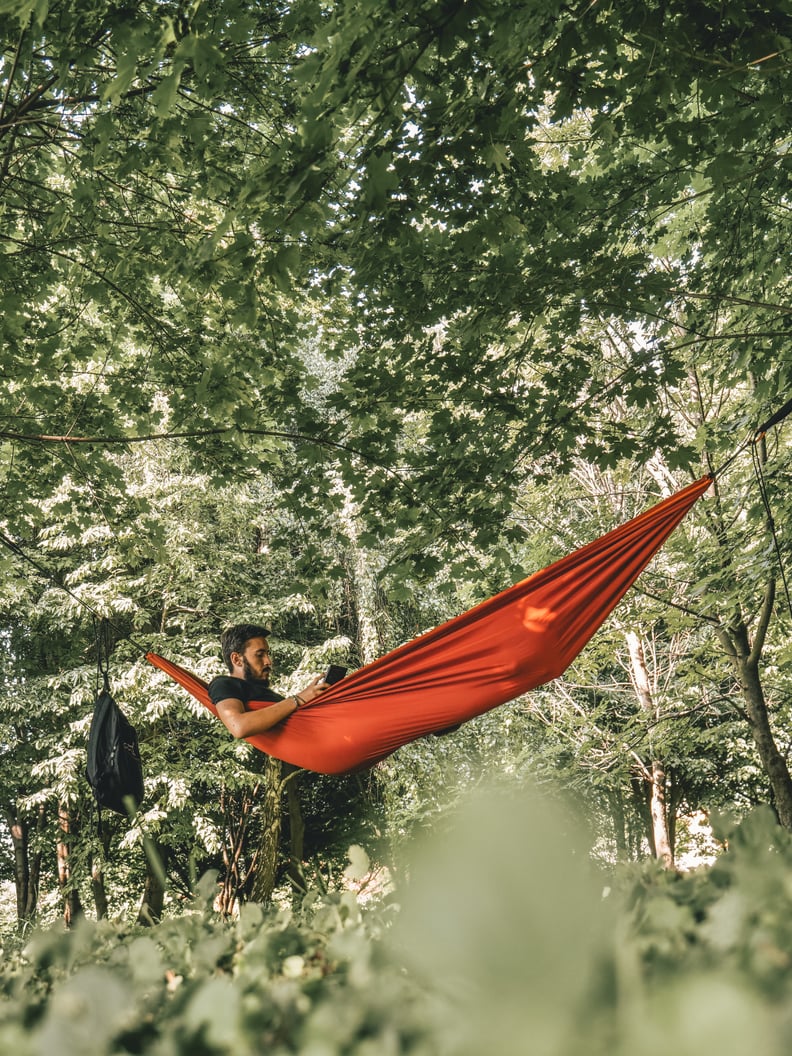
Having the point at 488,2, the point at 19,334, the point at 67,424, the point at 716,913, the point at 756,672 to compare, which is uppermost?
the point at 19,334

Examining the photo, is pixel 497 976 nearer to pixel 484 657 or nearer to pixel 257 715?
pixel 484 657

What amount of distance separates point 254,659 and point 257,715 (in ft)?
1.31

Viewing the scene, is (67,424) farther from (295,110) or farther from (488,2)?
(488,2)

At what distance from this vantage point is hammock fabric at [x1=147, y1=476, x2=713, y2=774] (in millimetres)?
2289

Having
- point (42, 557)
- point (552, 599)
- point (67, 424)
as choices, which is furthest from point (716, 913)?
point (42, 557)

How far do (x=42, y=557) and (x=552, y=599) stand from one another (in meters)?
7.61

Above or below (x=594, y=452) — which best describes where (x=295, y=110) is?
above

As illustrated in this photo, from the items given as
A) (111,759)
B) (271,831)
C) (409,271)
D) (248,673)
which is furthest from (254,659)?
(271,831)

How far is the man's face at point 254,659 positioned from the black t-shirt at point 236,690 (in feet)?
0.20

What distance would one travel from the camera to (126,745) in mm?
2939

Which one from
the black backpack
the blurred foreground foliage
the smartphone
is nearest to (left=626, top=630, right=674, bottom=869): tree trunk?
the smartphone

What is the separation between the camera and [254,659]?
2805 millimetres

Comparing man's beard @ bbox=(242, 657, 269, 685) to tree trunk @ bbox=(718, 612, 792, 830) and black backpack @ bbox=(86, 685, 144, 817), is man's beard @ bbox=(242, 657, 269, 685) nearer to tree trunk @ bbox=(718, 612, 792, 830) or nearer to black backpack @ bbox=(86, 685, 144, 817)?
black backpack @ bbox=(86, 685, 144, 817)

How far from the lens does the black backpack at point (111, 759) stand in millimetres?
2865
